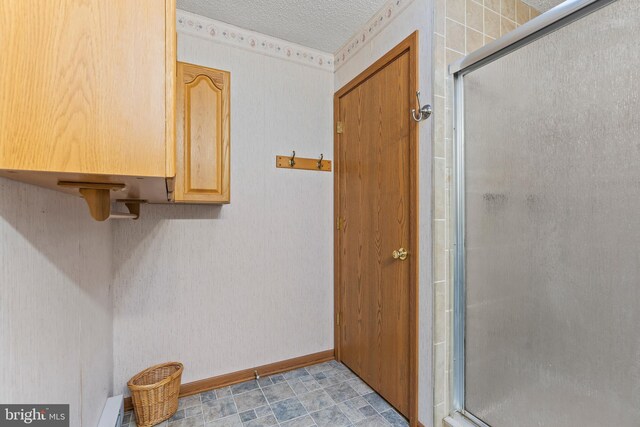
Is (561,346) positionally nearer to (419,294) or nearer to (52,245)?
(419,294)

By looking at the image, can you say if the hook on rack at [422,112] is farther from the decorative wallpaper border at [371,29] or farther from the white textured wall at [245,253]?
the white textured wall at [245,253]

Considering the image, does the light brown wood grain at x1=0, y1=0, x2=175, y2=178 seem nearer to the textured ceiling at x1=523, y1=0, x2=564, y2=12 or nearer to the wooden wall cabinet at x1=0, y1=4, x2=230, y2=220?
the wooden wall cabinet at x1=0, y1=4, x2=230, y2=220

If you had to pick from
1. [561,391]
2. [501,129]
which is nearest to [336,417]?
[561,391]

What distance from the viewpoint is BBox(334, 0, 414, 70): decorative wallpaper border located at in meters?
1.69

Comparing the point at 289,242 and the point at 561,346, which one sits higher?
the point at 289,242

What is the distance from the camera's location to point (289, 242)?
Result: 2197 millimetres

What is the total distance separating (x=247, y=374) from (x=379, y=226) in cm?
135

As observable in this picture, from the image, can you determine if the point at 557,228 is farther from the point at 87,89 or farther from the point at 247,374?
the point at 247,374

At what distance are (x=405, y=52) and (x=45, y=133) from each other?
65.4 inches

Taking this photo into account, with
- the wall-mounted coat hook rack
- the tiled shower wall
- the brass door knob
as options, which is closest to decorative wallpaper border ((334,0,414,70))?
the tiled shower wall

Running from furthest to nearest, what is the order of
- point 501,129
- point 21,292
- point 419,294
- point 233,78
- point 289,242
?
point 289,242
point 233,78
point 419,294
point 501,129
point 21,292

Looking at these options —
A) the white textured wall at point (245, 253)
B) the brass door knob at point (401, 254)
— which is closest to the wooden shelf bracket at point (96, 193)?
the white textured wall at point (245, 253)

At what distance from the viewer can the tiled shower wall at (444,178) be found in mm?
1462

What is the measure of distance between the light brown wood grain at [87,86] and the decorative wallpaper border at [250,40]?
1599 mm
